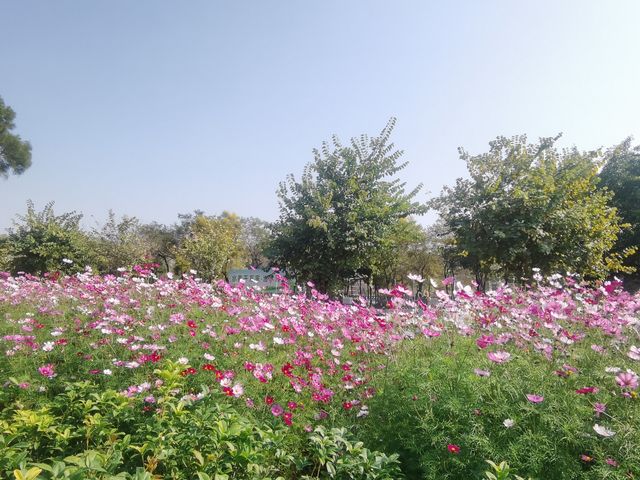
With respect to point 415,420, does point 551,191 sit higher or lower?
higher

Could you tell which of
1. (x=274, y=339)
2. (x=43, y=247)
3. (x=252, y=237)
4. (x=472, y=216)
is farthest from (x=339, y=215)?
(x=252, y=237)

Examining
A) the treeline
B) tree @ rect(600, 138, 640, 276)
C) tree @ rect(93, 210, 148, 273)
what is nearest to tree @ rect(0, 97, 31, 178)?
tree @ rect(93, 210, 148, 273)

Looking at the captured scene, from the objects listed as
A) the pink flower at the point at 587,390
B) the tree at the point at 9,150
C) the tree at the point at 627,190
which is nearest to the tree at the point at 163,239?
the tree at the point at 9,150

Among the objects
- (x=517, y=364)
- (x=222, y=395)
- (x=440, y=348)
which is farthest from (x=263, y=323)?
(x=517, y=364)

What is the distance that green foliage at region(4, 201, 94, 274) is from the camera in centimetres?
1692

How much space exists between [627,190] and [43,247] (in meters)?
30.1

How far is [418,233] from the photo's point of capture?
13062mm

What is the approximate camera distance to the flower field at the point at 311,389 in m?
2.11

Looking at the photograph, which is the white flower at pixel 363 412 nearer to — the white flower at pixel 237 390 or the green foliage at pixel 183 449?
the green foliage at pixel 183 449

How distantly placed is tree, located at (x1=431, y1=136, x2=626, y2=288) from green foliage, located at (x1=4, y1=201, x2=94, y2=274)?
15810 mm

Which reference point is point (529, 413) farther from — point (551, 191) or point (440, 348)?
point (551, 191)

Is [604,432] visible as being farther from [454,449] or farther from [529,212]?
[529,212]

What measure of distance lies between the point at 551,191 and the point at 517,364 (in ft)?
31.4

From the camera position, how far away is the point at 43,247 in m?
16.8
